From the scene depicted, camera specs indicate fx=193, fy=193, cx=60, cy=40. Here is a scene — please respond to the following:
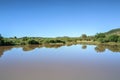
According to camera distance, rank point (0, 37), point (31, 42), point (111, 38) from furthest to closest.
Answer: point (111, 38), point (31, 42), point (0, 37)

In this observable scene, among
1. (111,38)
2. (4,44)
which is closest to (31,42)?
(4,44)

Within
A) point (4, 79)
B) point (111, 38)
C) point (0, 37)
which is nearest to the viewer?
point (4, 79)

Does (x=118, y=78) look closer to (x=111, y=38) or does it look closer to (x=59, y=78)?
(x=59, y=78)

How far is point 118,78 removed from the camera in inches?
238

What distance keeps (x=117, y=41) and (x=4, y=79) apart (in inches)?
1140

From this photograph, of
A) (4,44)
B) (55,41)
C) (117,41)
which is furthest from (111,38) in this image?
(4,44)

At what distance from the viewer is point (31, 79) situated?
19.7ft

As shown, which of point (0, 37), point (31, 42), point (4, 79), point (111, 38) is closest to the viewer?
point (4, 79)

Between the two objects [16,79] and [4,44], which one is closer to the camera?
[16,79]

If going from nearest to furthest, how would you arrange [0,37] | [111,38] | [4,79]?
[4,79], [0,37], [111,38]

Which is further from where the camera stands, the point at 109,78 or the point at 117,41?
the point at 117,41

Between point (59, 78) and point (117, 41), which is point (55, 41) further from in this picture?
point (59, 78)

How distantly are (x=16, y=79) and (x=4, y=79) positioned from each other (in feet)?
1.18

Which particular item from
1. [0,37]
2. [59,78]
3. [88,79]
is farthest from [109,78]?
[0,37]
